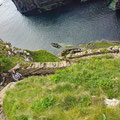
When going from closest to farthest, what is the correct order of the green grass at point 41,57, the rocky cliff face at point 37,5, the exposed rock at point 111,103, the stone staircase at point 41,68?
the exposed rock at point 111,103
the stone staircase at point 41,68
the green grass at point 41,57
the rocky cliff face at point 37,5

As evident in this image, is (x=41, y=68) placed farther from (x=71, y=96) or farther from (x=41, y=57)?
(x=41, y=57)

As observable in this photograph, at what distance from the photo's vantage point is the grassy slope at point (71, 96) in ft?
21.9

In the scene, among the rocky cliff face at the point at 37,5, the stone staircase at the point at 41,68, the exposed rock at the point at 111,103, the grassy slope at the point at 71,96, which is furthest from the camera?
the rocky cliff face at the point at 37,5

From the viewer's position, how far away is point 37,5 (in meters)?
67.9

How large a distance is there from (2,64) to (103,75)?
42.7 ft

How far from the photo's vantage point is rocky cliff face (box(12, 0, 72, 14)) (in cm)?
6456

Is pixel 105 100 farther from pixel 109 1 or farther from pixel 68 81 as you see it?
pixel 109 1

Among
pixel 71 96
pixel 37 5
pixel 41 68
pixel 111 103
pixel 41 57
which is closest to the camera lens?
pixel 111 103

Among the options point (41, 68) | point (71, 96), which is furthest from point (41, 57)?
point (71, 96)

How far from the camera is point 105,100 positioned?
751 centimetres

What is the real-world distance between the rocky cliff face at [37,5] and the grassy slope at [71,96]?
59.2 m

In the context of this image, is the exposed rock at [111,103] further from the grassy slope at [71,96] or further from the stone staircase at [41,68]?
the stone staircase at [41,68]

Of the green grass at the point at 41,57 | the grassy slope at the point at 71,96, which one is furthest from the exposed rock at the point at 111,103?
the green grass at the point at 41,57

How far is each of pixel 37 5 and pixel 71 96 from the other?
226 ft
